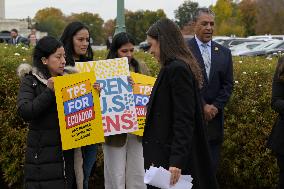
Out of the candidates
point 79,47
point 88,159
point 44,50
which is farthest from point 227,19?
point 44,50

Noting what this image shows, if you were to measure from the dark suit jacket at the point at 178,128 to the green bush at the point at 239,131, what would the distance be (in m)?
2.33

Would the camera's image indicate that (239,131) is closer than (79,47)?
No

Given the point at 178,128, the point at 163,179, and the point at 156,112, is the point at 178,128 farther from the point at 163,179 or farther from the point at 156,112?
the point at 163,179

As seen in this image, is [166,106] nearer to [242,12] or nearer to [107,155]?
[107,155]

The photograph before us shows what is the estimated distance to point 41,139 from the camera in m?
4.43

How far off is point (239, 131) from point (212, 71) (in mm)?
1066

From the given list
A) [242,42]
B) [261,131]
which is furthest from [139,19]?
[261,131]

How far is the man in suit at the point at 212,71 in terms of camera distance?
551 centimetres

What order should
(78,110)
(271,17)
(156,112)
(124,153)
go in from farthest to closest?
(271,17)
(124,153)
(78,110)
(156,112)

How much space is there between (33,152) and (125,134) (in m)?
→ 1.31

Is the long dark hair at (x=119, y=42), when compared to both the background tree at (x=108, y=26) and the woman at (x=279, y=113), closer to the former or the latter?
the woman at (x=279, y=113)

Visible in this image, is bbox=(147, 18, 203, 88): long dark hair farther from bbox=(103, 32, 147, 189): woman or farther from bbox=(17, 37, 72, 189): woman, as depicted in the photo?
bbox=(103, 32, 147, 189): woman

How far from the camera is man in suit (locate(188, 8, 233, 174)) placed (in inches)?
217

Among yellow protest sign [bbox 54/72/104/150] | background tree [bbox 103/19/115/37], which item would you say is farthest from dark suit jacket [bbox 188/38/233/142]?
background tree [bbox 103/19/115/37]
